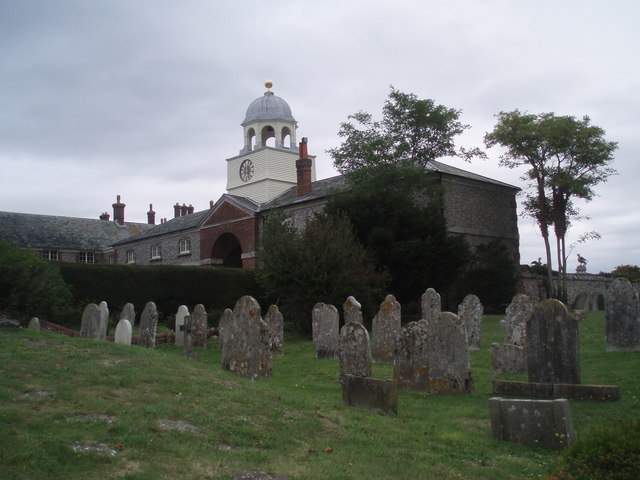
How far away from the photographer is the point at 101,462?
5.68 meters

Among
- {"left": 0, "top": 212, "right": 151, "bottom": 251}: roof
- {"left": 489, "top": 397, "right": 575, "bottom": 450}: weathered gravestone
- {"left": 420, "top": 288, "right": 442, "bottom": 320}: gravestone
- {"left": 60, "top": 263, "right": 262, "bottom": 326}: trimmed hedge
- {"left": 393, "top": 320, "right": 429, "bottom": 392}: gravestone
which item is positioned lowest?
{"left": 489, "top": 397, "right": 575, "bottom": 450}: weathered gravestone

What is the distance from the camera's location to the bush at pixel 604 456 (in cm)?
518

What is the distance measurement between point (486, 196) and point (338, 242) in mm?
17160

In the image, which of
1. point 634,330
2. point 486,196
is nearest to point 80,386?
point 634,330

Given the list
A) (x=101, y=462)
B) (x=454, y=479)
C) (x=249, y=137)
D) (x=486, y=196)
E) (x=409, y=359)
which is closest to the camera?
(x=101, y=462)

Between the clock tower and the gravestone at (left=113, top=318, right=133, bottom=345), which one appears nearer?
the gravestone at (left=113, top=318, right=133, bottom=345)

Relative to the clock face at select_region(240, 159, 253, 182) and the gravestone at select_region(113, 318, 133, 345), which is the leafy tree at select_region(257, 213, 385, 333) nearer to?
the gravestone at select_region(113, 318, 133, 345)

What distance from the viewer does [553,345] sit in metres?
9.77

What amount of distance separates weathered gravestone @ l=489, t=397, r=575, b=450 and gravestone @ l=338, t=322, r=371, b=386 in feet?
11.1

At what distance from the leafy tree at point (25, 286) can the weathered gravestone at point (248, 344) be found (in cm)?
961

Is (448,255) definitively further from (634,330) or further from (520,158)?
(634,330)

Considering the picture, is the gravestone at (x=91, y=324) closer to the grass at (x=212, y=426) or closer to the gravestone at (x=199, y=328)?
the gravestone at (x=199, y=328)

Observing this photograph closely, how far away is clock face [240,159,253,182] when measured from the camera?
152ft

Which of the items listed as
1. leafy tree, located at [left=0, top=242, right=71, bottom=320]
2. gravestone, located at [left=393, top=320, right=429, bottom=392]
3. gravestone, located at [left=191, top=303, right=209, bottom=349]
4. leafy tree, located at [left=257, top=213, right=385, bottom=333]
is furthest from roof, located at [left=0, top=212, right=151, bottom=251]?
gravestone, located at [left=393, top=320, right=429, bottom=392]
